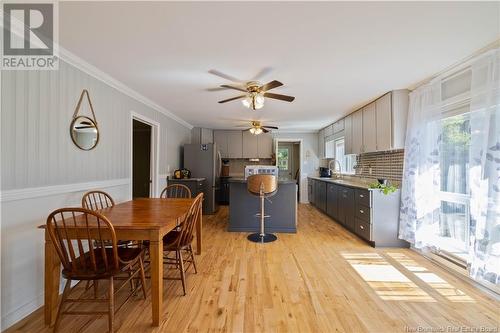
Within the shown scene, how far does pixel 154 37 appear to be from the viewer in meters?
1.91

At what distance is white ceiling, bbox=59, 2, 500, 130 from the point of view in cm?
158

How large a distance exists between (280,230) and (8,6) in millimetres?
3995

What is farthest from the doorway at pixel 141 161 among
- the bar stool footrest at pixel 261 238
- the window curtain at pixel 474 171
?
the window curtain at pixel 474 171

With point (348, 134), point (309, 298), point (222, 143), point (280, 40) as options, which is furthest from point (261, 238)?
point (222, 143)

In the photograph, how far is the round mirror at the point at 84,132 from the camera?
2309mm

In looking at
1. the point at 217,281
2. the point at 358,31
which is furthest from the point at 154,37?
the point at 217,281

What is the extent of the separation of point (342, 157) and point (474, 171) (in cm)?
367

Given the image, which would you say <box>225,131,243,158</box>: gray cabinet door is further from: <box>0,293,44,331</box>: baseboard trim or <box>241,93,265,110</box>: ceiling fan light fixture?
<box>0,293,44,331</box>: baseboard trim

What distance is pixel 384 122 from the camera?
11.3 ft

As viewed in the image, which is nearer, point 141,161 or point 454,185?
point 454,185

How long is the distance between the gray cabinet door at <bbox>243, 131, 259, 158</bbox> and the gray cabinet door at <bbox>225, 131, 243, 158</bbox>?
0.15 metres

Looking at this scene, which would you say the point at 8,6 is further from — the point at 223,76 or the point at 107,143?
the point at 223,76

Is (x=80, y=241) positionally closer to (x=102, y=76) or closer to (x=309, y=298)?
(x=309, y=298)

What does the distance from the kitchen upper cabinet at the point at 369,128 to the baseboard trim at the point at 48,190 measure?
4029 mm
